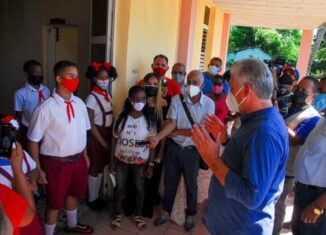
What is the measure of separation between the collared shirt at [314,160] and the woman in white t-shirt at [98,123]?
2042 millimetres

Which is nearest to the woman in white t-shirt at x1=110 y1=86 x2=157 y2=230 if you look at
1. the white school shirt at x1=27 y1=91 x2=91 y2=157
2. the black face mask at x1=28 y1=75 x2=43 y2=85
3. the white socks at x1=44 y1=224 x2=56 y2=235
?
the white school shirt at x1=27 y1=91 x2=91 y2=157

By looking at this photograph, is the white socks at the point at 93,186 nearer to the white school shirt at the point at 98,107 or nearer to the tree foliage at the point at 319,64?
the white school shirt at the point at 98,107

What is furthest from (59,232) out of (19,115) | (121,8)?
(121,8)

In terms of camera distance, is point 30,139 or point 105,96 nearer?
point 30,139

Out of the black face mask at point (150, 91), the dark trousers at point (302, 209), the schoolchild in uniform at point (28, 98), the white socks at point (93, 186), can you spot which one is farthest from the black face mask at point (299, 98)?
the schoolchild in uniform at point (28, 98)

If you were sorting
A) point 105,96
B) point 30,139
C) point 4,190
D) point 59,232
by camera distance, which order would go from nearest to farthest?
point 4,190 → point 30,139 → point 59,232 → point 105,96

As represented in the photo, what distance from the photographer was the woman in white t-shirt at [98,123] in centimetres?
317

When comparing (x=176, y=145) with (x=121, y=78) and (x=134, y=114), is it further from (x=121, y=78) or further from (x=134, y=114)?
(x=121, y=78)

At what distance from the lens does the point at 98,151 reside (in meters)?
3.34

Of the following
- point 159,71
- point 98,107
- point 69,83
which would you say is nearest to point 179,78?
point 159,71

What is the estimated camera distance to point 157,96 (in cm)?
330

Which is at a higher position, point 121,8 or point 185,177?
point 121,8

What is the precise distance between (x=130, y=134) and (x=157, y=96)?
59 cm

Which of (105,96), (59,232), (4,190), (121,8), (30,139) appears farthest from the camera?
(121,8)
